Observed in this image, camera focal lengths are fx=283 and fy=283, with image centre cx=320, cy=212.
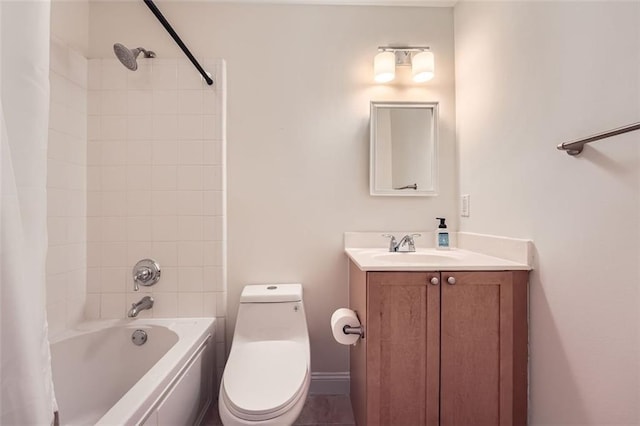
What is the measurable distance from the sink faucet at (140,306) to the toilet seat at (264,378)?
0.58 metres

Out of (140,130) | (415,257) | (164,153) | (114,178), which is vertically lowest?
(415,257)

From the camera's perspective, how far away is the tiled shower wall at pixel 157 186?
1.62 metres

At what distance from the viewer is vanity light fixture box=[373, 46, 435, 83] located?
1671 mm

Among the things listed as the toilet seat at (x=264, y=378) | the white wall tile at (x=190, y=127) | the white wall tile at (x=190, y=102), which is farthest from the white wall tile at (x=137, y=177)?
the toilet seat at (x=264, y=378)

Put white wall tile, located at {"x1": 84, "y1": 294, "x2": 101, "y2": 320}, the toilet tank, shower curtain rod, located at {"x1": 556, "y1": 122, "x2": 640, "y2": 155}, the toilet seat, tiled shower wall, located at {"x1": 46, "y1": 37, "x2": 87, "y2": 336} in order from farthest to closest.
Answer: white wall tile, located at {"x1": 84, "y1": 294, "x2": 101, "y2": 320} → the toilet tank → tiled shower wall, located at {"x1": 46, "y1": 37, "x2": 87, "y2": 336} → the toilet seat → shower curtain rod, located at {"x1": 556, "y1": 122, "x2": 640, "y2": 155}

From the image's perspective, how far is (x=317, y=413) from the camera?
5.08 feet

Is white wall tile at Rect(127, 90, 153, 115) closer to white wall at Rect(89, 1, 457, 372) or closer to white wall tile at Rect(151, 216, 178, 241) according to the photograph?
white wall at Rect(89, 1, 457, 372)

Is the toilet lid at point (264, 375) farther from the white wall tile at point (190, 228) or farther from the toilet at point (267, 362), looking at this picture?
the white wall tile at point (190, 228)

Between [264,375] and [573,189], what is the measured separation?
136 cm

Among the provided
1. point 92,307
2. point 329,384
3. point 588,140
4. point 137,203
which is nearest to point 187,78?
point 137,203

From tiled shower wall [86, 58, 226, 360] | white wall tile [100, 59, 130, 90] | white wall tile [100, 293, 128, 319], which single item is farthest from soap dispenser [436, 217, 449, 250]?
white wall tile [100, 59, 130, 90]

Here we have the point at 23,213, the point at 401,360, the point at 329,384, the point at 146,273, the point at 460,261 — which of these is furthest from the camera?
the point at 329,384

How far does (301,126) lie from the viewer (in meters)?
1.74

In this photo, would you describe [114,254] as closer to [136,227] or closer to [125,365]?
[136,227]
